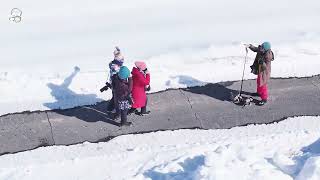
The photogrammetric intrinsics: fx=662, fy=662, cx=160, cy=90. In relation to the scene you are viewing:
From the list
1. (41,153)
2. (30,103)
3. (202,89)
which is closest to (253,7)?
(202,89)

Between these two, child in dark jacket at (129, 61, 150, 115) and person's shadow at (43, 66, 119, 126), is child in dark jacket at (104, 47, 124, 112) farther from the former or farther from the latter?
child in dark jacket at (129, 61, 150, 115)

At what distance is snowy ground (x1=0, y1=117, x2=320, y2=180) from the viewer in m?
10.1

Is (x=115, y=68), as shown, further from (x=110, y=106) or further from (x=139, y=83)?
(x=110, y=106)

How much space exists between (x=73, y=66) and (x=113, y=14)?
112 inches

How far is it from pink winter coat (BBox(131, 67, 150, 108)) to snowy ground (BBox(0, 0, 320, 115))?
1.32 m

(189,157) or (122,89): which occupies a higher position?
(122,89)

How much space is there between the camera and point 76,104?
1291 cm

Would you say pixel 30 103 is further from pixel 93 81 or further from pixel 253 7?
pixel 253 7

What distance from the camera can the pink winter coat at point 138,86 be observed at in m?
11.9

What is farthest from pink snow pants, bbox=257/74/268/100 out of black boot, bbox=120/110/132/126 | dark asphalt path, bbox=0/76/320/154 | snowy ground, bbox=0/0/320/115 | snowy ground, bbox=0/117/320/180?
black boot, bbox=120/110/132/126

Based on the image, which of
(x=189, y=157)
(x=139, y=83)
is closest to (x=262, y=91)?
(x=139, y=83)

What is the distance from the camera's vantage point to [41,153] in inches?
442

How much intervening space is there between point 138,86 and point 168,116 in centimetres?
89

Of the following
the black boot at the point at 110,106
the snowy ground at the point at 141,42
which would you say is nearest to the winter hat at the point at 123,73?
the black boot at the point at 110,106
